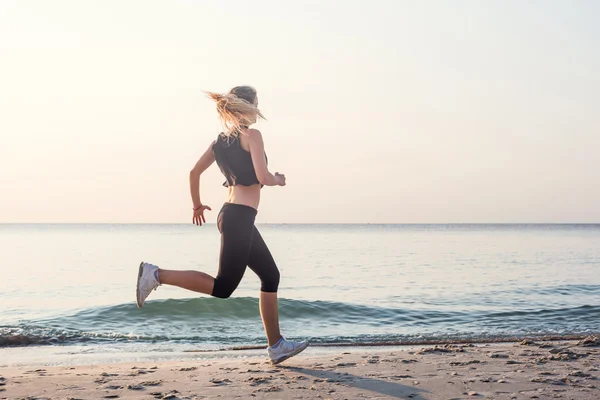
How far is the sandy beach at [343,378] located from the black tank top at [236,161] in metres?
1.47

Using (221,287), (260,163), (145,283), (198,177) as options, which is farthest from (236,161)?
(145,283)

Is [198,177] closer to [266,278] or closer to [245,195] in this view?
[245,195]

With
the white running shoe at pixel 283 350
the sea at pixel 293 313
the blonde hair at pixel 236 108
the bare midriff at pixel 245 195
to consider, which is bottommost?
the sea at pixel 293 313

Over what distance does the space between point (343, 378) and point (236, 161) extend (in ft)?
5.85

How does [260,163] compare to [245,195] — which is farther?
[245,195]

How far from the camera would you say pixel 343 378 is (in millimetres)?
4984

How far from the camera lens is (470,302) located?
1315 centimetres

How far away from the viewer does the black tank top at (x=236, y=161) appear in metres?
5.08

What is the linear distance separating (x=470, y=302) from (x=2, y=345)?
8.44m

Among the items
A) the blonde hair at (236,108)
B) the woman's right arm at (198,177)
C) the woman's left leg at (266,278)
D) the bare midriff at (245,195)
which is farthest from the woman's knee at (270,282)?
the blonde hair at (236,108)

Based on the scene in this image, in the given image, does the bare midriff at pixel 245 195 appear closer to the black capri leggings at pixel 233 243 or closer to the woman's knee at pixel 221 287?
the black capri leggings at pixel 233 243

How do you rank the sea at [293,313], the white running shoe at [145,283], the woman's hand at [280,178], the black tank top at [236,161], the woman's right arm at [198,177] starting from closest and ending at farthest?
the woman's hand at [280,178], the black tank top at [236,161], the white running shoe at [145,283], the woman's right arm at [198,177], the sea at [293,313]

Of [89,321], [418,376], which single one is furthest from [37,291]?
[418,376]

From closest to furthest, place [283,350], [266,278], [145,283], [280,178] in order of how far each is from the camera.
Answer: [280,178], [145,283], [266,278], [283,350]
